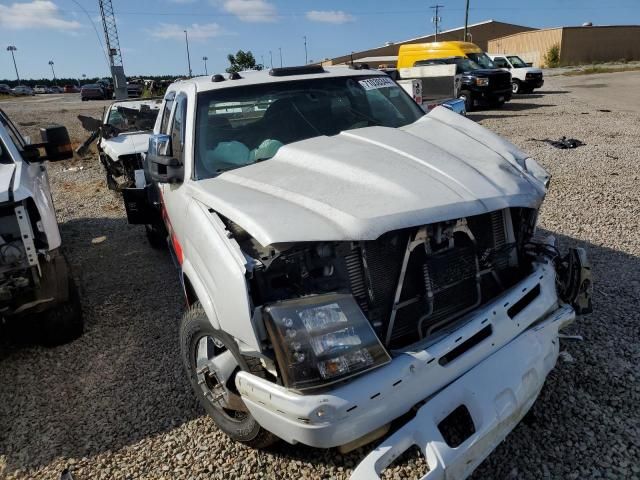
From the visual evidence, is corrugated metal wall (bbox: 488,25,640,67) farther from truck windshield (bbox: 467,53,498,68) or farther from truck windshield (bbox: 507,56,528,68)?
truck windshield (bbox: 467,53,498,68)

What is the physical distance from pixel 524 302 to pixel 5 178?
346 cm

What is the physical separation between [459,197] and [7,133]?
4028 mm

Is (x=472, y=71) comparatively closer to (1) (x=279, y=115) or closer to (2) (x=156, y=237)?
(2) (x=156, y=237)

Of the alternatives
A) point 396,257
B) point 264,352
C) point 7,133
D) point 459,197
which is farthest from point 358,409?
point 7,133

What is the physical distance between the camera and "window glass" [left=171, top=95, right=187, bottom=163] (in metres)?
3.18

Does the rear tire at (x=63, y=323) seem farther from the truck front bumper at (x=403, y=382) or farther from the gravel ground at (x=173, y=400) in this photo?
the truck front bumper at (x=403, y=382)

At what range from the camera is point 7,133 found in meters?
4.25

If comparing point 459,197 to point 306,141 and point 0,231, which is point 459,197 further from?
point 0,231

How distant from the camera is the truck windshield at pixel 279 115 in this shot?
3078 millimetres

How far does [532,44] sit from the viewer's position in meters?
51.3

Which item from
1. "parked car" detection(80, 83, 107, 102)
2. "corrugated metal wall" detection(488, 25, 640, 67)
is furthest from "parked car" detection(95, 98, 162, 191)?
"corrugated metal wall" detection(488, 25, 640, 67)

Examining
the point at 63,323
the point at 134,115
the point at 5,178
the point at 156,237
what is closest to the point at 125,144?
the point at 134,115

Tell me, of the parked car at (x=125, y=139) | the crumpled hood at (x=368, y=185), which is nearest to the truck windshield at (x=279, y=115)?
the crumpled hood at (x=368, y=185)

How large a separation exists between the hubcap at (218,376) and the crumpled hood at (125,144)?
4838 mm
